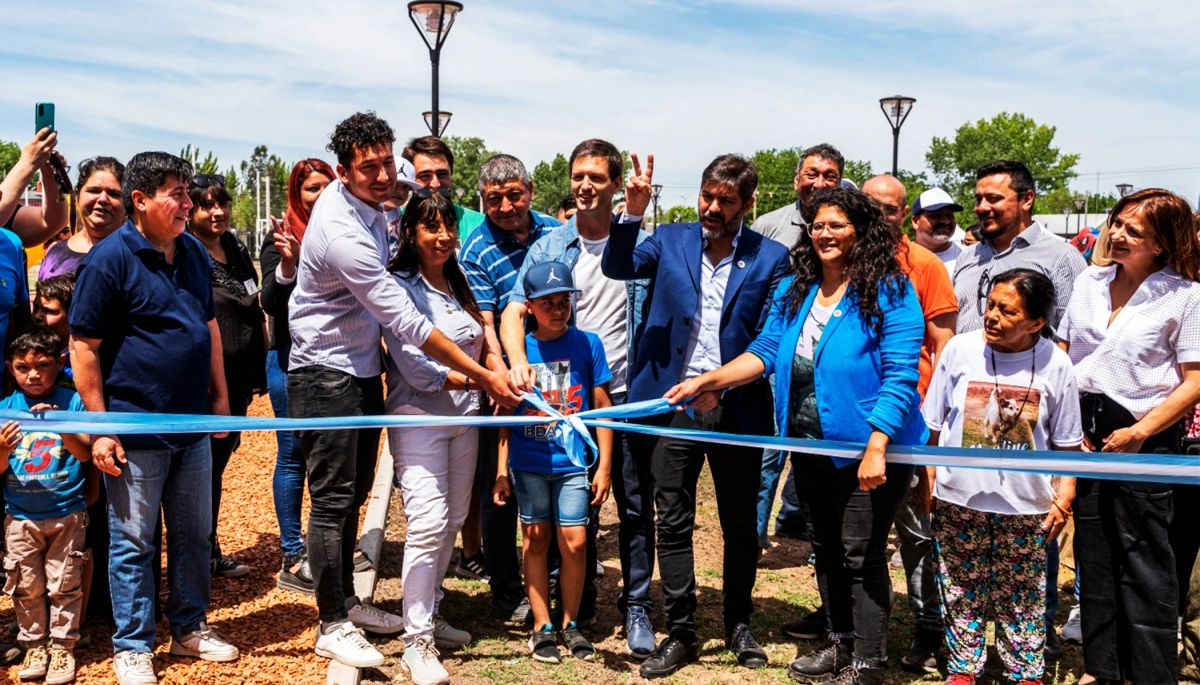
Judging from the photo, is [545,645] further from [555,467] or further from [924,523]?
[924,523]

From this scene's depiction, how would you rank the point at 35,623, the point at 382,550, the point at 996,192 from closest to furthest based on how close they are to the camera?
the point at 35,623 → the point at 996,192 → the point at 382,550

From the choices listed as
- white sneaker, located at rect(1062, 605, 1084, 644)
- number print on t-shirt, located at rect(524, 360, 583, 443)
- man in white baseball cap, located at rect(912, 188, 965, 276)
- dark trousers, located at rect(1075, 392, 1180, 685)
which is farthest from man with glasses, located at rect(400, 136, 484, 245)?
white sneaker, located at rect(1062, 605, 1084, 644)

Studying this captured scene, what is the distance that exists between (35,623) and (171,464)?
0.96m

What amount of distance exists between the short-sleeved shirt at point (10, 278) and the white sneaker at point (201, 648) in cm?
176

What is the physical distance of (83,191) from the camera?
18.4ft

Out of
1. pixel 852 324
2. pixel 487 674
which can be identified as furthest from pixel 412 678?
pixel 852 324

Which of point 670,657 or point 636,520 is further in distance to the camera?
point 636,520

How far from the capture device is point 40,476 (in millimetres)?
4688

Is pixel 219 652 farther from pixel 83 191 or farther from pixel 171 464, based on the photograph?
pixel 83 191

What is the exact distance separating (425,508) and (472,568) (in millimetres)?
1690

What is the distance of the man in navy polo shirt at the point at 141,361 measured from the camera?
14.5ft

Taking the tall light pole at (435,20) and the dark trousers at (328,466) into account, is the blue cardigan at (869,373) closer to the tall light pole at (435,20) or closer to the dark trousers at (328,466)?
the dark trousers at (328,466)

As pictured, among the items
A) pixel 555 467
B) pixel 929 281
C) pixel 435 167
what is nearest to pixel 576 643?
pixel 555 467

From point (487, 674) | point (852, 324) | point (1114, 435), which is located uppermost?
point (852, 324)
